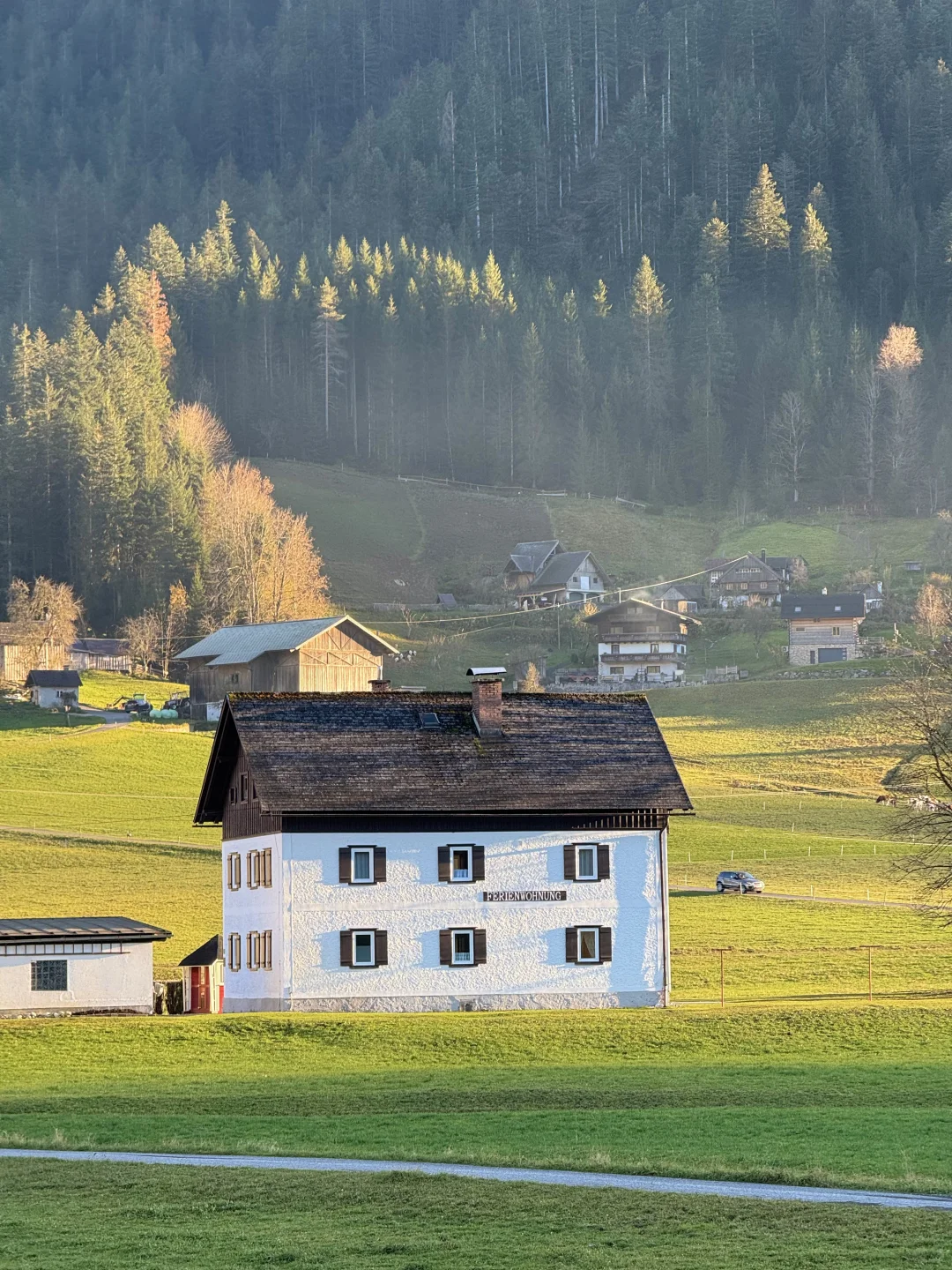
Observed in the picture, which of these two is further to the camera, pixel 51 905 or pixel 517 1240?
pixel 51 905

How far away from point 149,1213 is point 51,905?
46.9 metres

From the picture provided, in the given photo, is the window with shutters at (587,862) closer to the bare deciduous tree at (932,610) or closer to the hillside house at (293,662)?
the hillside house at (293,662)

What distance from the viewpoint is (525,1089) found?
37031mm

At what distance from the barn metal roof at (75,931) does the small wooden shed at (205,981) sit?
427cm

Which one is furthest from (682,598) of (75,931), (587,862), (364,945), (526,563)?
(75,931)

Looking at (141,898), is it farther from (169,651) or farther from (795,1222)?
(169,651)

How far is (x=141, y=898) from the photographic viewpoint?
71.2 metres

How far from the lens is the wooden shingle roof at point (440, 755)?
55.9 metres

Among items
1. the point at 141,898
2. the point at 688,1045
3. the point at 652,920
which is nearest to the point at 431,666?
the point at 141,898

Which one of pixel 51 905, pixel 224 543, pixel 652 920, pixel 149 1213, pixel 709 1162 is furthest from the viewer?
pixel 224 543

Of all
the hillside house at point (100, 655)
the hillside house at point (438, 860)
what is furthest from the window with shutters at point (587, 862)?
the hillside house at point (100, 655)

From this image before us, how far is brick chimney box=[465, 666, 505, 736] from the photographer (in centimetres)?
5847

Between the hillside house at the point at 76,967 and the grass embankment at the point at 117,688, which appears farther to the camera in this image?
the grass embankment at the point at 117,688

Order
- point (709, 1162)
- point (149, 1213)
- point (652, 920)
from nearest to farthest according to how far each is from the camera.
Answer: point (149, 1213)
point (709, 1162)
point (652, 920)
